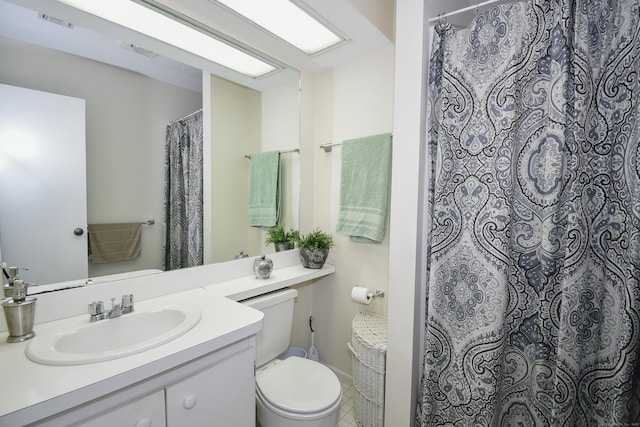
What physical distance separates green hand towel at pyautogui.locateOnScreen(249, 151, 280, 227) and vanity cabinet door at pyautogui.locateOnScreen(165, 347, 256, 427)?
0.96m

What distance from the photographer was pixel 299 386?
1.43 meters

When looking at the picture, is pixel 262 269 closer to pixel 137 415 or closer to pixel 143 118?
pixel 137 415

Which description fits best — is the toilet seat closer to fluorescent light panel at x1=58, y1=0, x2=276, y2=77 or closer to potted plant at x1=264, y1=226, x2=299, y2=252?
potted plant at x1=264, y1=226, x2=299, y2=252

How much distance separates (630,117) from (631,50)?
0.22 m

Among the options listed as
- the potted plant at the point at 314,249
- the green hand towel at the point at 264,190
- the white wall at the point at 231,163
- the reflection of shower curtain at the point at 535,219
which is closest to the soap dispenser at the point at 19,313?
the white wall at the point at 231,163

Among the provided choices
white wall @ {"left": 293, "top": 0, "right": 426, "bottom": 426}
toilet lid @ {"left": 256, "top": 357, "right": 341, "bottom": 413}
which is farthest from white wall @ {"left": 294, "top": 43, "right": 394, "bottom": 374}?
toilet lid @ {"left": 256, "top": 357, "right": 341, "bottom": 413}

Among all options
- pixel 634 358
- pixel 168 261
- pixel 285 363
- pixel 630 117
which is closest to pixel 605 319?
pixel 634 358

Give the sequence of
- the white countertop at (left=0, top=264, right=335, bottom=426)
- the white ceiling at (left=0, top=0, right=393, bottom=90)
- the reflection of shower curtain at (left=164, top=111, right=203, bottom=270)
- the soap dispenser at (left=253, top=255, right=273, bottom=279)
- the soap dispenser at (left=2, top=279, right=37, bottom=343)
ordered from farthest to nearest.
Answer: the soap dispenser at (left=253, top=255, right=273, bottom=279)
the reflection of shower curtain at (left=164, top=111, right=203, bottom=270)
the white ceiling at (left=0, top=0, right=393, bottom=90)
the soap dispenser at (left=2, top=279, right=37, bottom=343)
the white countertop at (left=0, top=264, right=335, bottom=426)

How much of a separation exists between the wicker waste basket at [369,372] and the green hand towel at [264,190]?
943 mm

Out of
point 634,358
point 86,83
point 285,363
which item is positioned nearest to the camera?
point 634,358

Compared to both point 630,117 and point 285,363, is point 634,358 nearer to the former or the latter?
point 630,117

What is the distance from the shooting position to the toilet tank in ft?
5.11

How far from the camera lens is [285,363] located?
5.23 feet

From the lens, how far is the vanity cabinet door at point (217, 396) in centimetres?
92
